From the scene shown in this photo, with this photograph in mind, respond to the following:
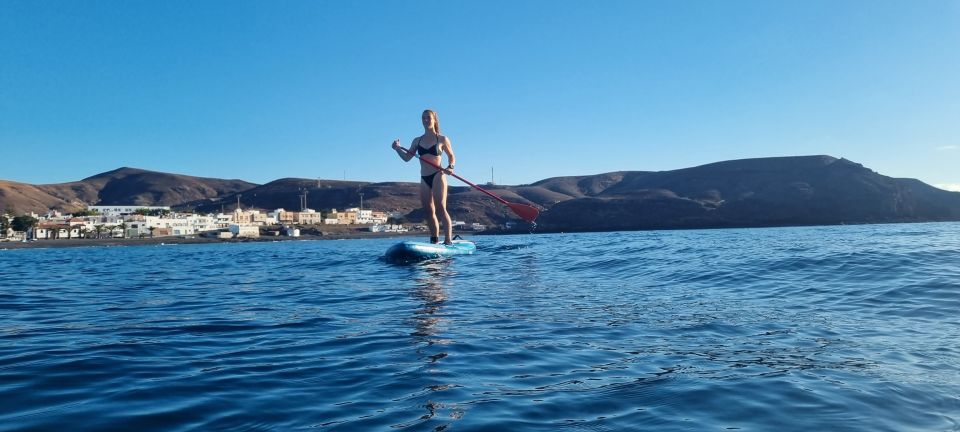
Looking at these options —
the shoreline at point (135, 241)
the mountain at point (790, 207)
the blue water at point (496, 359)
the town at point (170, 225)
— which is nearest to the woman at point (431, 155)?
the blue water at point (496, 359)

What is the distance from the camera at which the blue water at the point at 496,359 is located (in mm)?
3682

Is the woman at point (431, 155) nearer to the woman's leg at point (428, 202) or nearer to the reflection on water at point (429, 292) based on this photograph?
the woman's leg at point (428, 202)

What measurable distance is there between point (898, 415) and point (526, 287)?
24.7ft

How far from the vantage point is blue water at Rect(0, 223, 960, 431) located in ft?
12.1

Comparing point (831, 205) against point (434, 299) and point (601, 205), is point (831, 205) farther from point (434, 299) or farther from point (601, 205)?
point (434, 299)

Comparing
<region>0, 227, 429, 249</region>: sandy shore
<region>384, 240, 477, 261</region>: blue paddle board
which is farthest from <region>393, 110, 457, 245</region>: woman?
<region>0, 227, 429, 249</region>: sandy shore

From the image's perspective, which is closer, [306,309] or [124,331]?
[124,331]

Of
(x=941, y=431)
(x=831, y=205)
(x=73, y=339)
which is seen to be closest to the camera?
(x=941, y=431)

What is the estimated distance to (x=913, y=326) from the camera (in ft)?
21.3

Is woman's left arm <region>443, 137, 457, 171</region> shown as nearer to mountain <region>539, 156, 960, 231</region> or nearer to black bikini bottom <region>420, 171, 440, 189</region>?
black bikini bottom <region>420, 171, 440, 189</region>

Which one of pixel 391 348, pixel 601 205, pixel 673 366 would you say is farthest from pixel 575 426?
pixel 601 205

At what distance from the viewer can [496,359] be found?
202 inches

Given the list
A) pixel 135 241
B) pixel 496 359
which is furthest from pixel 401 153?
pixel 135 241

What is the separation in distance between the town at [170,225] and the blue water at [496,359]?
4388 inches
